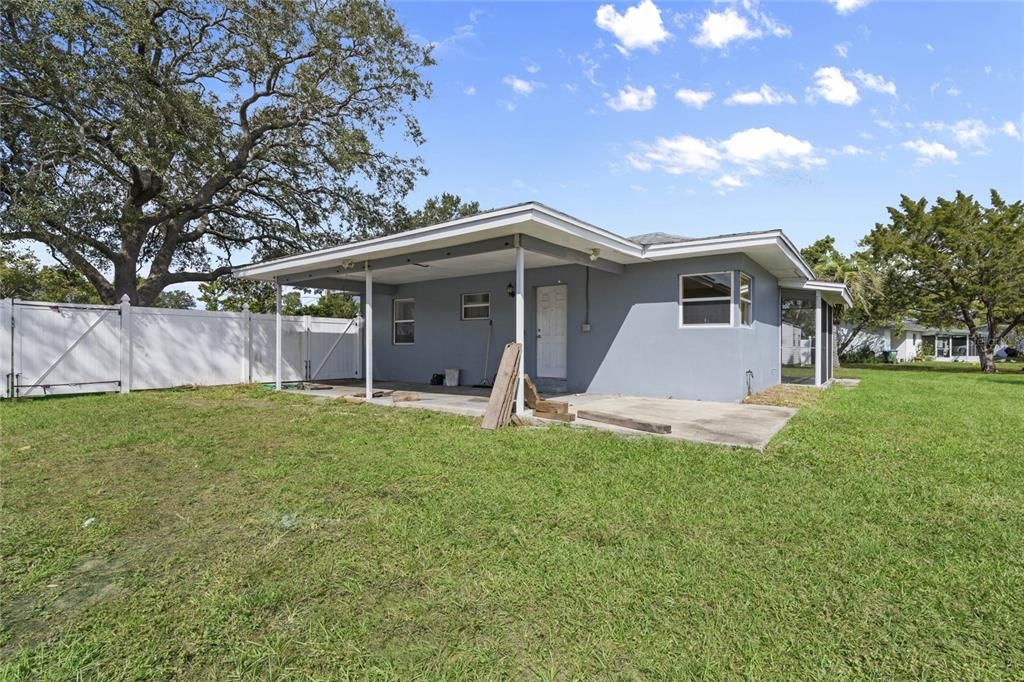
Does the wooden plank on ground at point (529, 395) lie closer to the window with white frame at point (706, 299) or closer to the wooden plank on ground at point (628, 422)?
the wooden plank on ground at point (628, 422)

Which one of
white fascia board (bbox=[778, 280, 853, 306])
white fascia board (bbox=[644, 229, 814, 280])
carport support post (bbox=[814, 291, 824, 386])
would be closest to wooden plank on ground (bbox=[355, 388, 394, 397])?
white fascia board (bbox=[644, 229, 814, 280])

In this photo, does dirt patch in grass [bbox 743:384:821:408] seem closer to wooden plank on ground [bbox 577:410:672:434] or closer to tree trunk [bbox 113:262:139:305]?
wooden plank on ground [bbox 577:410:672:434]

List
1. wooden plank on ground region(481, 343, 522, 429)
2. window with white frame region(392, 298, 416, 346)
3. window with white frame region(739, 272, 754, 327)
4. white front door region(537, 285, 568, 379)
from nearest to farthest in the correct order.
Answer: wooden plank on ground region(481, 343, 522, 429) < window with white frame region(739, 272, 754, 327) < white front door region(537, 285, 568, 379) < window with white frame region(392, 298, 416, 346)

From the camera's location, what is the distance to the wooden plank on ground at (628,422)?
5.63 meters

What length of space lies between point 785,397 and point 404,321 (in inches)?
342

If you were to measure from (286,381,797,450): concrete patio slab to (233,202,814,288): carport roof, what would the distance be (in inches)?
92.3

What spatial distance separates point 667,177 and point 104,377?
41.1ft

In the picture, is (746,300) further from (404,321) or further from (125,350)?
(125,350)

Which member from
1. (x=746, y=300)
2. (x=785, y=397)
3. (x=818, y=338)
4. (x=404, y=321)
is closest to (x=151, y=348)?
(x=404, y=321)

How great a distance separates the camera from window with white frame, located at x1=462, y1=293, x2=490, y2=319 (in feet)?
37.0

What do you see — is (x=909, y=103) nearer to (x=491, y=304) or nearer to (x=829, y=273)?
(x=491, y=304)

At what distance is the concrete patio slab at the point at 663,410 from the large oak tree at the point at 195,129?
7.40 metres

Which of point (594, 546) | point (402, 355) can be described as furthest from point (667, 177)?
point (594, 546)

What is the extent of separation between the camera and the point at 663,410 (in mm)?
7516
